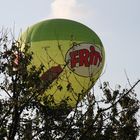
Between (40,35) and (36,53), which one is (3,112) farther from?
(40,35)

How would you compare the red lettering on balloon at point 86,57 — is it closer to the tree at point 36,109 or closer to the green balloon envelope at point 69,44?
the green balloon envelope at point 69,44

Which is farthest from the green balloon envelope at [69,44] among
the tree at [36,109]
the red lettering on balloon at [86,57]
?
the tree at [36,109]

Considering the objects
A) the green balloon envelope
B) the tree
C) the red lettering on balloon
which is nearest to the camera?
the tree

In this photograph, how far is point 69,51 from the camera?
16266 millimetres

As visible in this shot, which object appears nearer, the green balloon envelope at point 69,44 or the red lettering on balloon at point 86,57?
the green balloon envelope at point 69,44

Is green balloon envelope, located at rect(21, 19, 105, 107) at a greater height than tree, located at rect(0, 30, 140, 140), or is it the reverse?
green balloon envelope, located at rect(21, 19, 105, 107)

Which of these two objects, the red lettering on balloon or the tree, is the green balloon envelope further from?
the tree

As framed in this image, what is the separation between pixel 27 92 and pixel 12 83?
336 millimetres

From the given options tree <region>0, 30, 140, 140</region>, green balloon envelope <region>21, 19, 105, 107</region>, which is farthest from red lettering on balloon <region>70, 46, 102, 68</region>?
tree <region>0, 30, 140, 140</region>

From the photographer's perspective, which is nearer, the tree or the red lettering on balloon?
the tree

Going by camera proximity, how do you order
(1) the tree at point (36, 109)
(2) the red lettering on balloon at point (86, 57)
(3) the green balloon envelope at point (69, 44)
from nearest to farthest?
(1) the tree at point (36, 109)
(3) the green balloon envelope at point (69, 44)
(2) the red lettering on balloon at point (86, 57)

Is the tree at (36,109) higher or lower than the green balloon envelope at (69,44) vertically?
lower

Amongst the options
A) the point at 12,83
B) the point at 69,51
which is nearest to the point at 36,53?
the point at 69,51

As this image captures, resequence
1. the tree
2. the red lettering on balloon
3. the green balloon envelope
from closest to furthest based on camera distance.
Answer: the tree < the green balloon envelope < the red lettering on balloon
